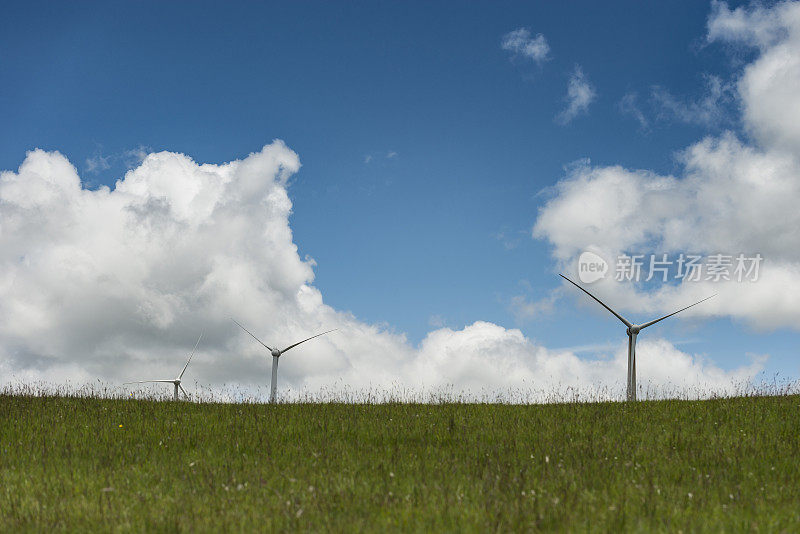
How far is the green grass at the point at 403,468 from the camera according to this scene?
7004 mm

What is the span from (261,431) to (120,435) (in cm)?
290

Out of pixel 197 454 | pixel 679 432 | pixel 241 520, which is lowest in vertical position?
pixel 241 520

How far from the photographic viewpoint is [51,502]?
8.22 metres

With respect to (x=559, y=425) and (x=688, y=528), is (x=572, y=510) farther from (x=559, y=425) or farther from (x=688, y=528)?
(x=559, y=425)

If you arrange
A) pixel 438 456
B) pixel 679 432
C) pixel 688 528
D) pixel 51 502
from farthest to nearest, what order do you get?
pixel 679 432
pixel 438 456
pixel 51 502
pixel 688 528

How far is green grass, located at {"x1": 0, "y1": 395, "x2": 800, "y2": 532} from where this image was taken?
700 centimetres

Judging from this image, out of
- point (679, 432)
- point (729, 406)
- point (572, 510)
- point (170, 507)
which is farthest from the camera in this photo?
point (729, 406)

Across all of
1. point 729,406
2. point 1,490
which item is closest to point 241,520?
point 1,490

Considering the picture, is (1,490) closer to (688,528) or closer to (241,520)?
(241,520)

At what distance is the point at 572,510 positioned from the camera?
7.05m

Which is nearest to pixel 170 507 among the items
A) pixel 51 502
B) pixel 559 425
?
pixel 51 502

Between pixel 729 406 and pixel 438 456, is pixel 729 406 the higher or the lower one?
the higher one

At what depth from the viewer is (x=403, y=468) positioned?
30.9 feet

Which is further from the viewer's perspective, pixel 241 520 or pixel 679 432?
pixel 679 432
